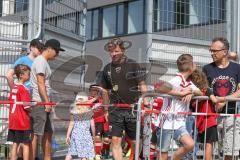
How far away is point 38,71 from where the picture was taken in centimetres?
690

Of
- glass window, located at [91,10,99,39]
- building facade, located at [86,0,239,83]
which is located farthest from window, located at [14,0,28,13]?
glass window, located at [91,10,99,39]

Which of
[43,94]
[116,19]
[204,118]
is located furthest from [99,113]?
[116,19]

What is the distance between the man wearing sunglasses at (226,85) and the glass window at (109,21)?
19.3m

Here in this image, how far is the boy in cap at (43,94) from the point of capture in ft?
→ 22.7

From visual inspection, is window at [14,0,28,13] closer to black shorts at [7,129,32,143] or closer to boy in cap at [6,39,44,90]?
boy in cap at [6,39,44,90]

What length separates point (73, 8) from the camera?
10125 mm

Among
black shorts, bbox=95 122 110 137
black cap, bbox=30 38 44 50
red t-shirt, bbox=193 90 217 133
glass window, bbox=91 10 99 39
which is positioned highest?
glass window, bbox=91 10 99 39

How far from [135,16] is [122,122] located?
1779 centimetres

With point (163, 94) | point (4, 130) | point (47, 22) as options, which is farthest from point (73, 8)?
point (163, 94)

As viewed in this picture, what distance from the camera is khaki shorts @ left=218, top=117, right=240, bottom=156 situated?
6691 millimetres

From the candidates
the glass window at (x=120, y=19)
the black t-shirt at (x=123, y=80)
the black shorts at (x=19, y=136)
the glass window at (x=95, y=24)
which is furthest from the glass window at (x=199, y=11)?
the glass window at (x=95, y=24)

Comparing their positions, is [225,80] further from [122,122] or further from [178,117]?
[122,122]

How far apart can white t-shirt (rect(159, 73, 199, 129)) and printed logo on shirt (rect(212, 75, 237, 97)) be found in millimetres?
539

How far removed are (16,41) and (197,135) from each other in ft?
10.9
